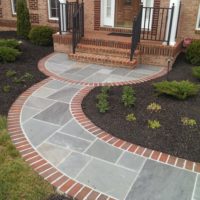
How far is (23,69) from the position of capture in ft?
22.3

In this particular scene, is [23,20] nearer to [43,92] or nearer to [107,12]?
[107,12]

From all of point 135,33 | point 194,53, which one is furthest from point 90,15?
point 194,53

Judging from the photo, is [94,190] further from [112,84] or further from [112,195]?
[112,84]

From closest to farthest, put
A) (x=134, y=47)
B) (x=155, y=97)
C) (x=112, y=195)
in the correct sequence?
1. (x=112, y=195)
2. (x=155, y=97)
3. (x=134, y=47)

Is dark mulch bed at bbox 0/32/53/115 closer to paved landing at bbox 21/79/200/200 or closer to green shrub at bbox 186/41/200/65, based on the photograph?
paved landing at bbox 21/79/200/200

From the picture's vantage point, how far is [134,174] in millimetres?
3350

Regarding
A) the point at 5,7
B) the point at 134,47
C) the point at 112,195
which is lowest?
the point at 112,195

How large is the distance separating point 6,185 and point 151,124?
2.33 m

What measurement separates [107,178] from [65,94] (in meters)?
2.62

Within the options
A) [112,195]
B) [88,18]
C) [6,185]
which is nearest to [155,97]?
[112,195]

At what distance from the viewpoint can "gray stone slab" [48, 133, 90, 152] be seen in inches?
152

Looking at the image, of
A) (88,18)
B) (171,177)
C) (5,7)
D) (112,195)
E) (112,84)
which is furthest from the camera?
(5,7)

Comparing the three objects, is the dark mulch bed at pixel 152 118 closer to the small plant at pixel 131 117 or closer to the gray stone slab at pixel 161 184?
the small plant at pixel 131 117

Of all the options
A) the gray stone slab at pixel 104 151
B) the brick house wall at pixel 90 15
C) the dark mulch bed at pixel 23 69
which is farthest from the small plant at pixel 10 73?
the brick house wall at pixel 90 15
